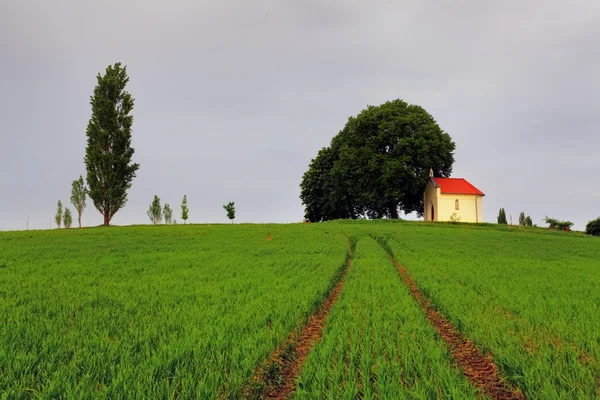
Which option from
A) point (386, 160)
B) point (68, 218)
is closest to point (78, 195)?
point (68, 218)

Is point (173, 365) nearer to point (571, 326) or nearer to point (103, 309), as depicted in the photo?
point (103, 309)

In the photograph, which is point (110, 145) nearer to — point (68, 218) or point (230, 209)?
point (230, 209)

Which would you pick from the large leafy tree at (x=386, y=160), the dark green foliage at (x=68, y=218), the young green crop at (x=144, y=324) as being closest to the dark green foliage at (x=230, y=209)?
the large leafy tree at (x=386, y=160)

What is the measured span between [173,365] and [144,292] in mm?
5140

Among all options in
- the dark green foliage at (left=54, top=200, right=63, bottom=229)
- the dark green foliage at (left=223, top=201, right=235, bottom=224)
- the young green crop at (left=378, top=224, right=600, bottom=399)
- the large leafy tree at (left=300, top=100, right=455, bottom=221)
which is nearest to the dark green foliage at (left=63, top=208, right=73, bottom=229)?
the dark green foliage at (left=54, top=200, right=63, bottom=229)

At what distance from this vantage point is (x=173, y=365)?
427 cm

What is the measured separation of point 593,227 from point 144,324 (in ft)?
231

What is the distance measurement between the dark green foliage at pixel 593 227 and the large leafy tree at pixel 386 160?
24.4 meters

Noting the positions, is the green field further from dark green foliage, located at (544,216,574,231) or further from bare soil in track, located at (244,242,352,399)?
dark green foliage, located at (544,216,574,231)

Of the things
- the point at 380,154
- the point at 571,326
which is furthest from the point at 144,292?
the point at 380,154

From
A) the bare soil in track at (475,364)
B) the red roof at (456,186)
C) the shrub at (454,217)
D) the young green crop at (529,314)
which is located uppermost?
the red roof at (456,186)

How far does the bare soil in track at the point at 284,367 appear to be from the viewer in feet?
13.0

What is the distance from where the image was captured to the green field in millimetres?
3830

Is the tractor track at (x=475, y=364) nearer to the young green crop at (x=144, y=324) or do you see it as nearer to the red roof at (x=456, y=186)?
the young green crop at (x=144, y=324)
